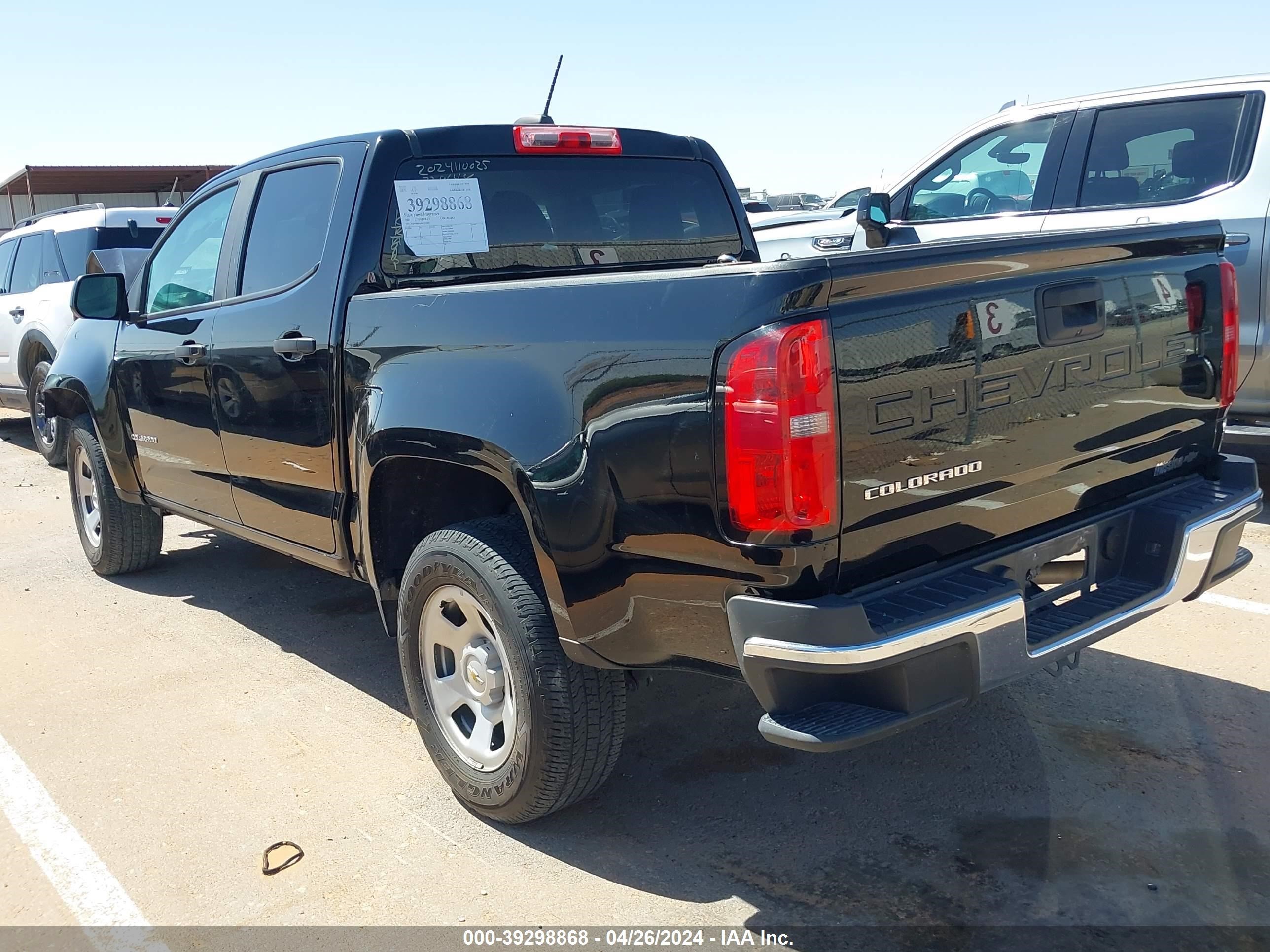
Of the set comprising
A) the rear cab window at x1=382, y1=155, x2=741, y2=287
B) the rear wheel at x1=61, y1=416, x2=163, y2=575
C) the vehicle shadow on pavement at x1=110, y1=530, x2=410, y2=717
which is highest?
the rear cab window at x1=382, y1=155, x2=741, y2=287

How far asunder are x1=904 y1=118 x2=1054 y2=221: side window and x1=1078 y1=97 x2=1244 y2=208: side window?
0.32 meters

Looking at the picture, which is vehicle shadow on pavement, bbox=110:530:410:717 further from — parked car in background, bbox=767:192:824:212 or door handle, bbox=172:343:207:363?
parked car in background, bbox=767:192:824:212

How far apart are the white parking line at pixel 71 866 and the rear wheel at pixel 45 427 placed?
18.7ft

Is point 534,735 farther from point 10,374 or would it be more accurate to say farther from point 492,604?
point 10,374

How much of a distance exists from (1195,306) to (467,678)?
92.5 inches

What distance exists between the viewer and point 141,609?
17.6 feet

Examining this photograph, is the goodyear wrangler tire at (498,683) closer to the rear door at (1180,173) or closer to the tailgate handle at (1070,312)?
the tailgate handle at (1070,312)

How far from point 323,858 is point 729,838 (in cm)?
114

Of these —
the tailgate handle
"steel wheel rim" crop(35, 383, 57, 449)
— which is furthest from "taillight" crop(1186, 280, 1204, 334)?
"steel wheel rim" crop(35, 383, 57, 449)

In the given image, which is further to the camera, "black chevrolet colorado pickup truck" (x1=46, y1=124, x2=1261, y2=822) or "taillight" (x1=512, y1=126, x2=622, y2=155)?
"taillight" (x1=512, y1=126, x2=622, y2=155)

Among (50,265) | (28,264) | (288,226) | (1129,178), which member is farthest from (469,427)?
(28,264)

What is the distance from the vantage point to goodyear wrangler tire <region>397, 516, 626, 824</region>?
2.95 m

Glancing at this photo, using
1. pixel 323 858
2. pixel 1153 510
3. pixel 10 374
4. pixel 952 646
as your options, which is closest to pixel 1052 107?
pixel 1153 510

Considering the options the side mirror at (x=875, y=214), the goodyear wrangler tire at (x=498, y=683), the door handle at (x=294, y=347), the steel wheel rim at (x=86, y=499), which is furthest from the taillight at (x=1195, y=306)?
the steel wheel rim at (x=86, y=499)
